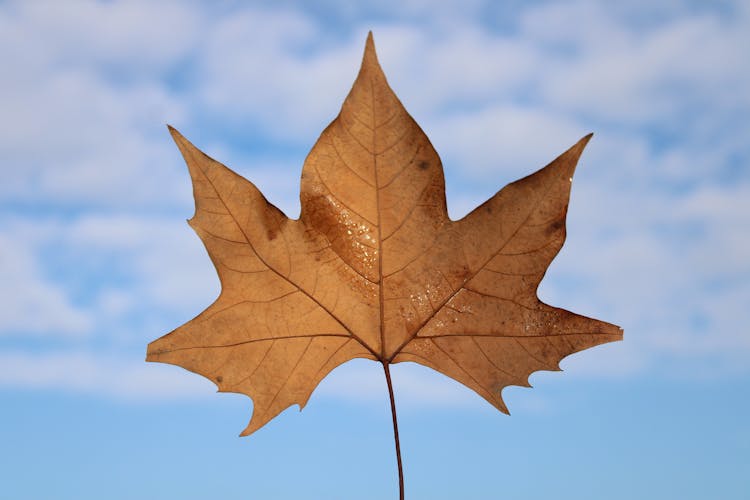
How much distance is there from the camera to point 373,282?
2.40 metres

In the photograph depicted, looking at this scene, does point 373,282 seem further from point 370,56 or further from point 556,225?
point 370,56

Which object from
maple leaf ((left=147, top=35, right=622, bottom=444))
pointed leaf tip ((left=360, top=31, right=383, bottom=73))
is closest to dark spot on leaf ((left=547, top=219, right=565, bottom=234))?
maple leaf ((left=147, top=35, right=622, bottom=444))

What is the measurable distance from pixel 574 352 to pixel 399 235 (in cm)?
70

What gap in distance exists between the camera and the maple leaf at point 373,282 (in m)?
2.33

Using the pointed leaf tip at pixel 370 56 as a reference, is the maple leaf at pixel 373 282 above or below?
below

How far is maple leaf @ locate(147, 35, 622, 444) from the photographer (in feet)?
7.64

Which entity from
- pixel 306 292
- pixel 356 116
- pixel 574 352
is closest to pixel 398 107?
pixel 356 116

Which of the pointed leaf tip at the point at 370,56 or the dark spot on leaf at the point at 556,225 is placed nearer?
the pointed leaf tip at the point at 370,56

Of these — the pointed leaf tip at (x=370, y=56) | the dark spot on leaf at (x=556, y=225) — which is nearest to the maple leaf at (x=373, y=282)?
the dark spot on leaf at (x=556, y=225)

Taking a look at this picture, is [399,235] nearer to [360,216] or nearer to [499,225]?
[360,216]

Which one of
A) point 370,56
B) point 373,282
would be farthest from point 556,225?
point 370,56

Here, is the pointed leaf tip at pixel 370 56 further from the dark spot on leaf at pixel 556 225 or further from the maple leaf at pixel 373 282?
the dark spot on leaf at pixel 556 225

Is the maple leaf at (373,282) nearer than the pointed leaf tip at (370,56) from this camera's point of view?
No

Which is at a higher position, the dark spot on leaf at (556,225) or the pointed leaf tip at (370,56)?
the pointed leaf tip at (370,56)
